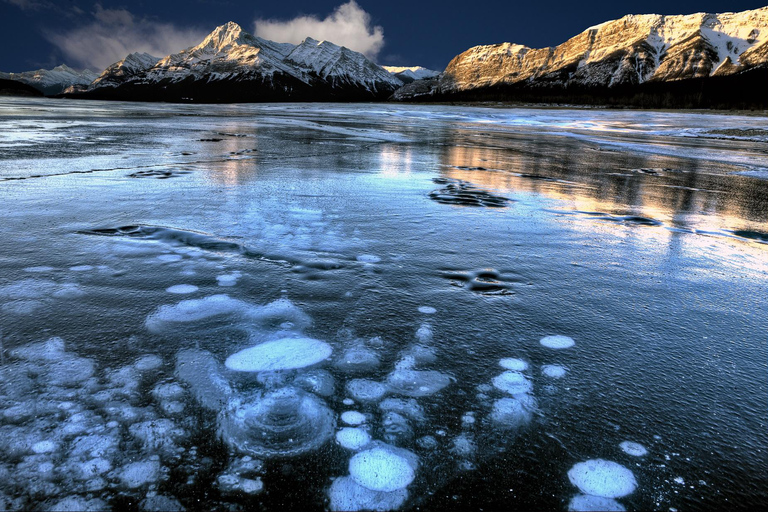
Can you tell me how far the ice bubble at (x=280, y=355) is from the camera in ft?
6.62

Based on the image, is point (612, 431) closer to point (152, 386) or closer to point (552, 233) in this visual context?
point (152, 386)

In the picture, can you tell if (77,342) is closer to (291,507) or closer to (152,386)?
(152,386)

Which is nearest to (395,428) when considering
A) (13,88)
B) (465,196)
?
(465,196)

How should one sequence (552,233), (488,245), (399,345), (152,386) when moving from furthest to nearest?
(552,233)
(488,245)
(399,345)
(152,386)

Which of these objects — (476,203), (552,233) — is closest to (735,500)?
(552,233)

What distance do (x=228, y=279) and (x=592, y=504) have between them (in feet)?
7.59

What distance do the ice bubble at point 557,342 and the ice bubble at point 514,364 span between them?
23cm

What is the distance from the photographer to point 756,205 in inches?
228

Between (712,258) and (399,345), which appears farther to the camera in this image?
(712,258)

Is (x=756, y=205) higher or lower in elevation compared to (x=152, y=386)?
higher

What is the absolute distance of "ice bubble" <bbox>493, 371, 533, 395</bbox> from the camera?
1873 mm

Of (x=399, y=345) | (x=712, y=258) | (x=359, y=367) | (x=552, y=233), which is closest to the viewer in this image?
(x=359, y=367)

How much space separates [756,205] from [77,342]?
7.07 meters

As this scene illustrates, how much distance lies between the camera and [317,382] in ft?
6.29
